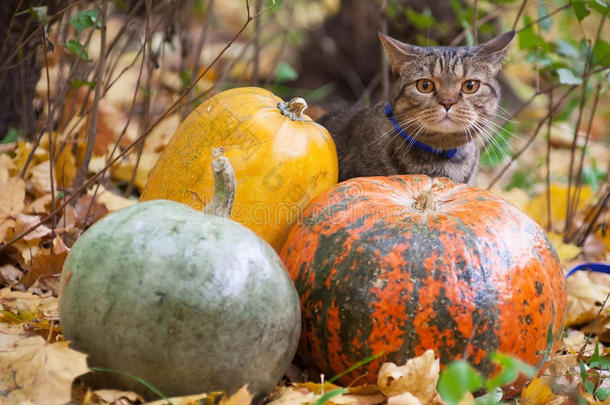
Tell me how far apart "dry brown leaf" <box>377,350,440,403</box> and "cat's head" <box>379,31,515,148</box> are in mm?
1290

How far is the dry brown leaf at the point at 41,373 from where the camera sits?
5.37ft

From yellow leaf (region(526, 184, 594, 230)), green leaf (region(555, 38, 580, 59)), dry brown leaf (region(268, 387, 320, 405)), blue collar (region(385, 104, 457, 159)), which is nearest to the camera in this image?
dry brown leaf (region(268, 387, 320, 405))

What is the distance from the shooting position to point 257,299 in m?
1.75

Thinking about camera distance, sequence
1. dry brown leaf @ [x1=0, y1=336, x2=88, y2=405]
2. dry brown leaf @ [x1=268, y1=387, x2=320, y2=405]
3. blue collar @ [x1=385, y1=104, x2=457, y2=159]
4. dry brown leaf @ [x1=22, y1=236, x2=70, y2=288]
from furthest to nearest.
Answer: blue collar @ [x1=385, y1=104, x2=457, y2=159]
dry brown leaf @ [x1=22, y1=236, x2=70, y2=288]
dry brown leaf @ [x1=268, y1=387, x2=320, y2=405]
dry brown leaf @ [x1=0, y1=336, x2=88, y2=405]

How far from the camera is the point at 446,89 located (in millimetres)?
2908

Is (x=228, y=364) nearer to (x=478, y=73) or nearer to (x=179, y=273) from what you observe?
(x=179, y=273)

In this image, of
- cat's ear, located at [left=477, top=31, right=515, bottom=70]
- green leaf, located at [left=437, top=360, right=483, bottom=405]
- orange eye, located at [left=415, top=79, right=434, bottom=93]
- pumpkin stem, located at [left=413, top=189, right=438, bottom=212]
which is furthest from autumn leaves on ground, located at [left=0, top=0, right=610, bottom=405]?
pumpkin stem, located at [left=413, top=189, right=438, bottom=212]

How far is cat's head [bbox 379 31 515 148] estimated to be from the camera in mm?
2887

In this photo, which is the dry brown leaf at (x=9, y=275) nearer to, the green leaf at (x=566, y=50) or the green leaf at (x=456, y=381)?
the green leaf at (x=456, y=381)

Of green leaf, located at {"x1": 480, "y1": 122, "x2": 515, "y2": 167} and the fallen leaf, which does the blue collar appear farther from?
the fallen leaf

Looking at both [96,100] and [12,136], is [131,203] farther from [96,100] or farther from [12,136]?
[12,136]

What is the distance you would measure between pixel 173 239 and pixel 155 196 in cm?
87

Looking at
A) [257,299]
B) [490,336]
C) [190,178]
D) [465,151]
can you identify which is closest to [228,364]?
[257,299]

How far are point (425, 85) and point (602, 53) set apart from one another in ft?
2.87
